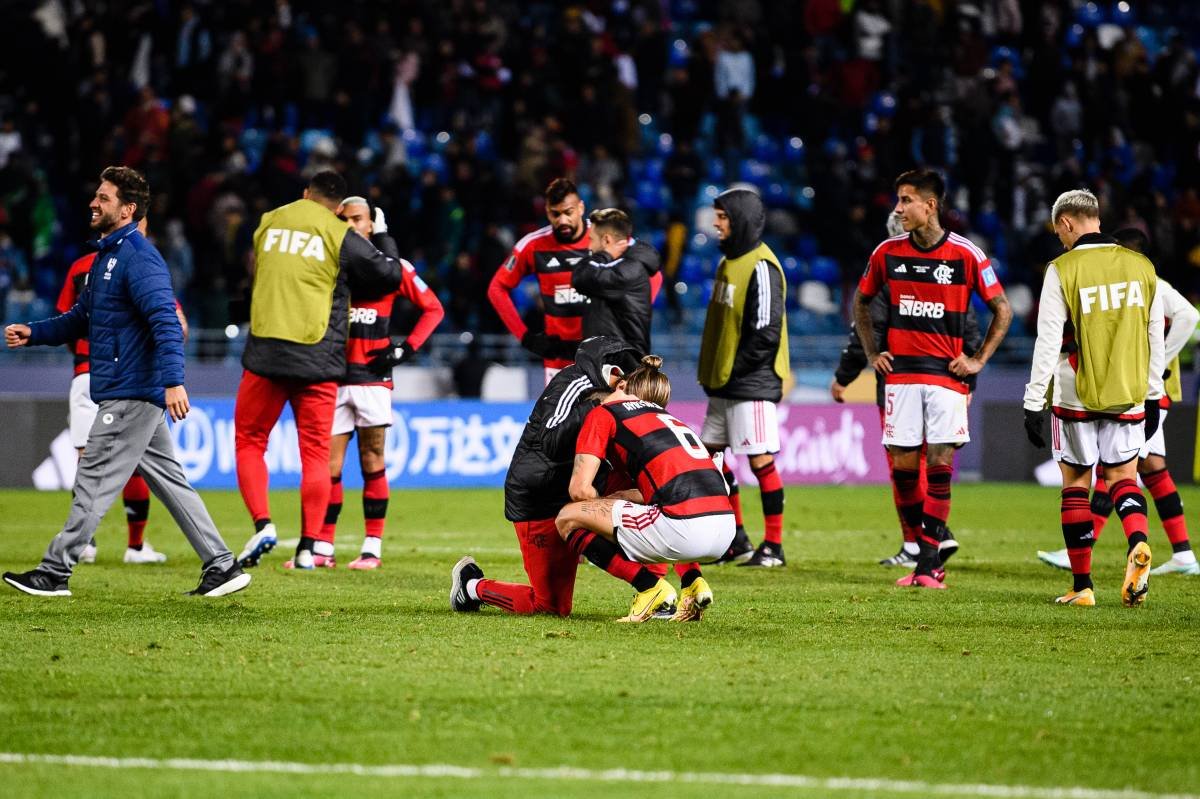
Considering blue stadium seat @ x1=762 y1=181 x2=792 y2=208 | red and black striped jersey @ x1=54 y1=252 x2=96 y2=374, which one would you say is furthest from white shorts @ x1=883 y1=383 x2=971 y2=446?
blue stadium seat @ x1=762 y1=181 x2=792 y2=208

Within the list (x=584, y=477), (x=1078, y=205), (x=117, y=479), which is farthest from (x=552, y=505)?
(x=1078, y=205)

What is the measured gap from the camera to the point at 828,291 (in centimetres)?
2412

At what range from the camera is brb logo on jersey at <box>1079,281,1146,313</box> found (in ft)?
29.0

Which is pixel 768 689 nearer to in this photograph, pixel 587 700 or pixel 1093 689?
pixel 587 700

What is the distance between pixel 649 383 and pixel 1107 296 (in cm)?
273

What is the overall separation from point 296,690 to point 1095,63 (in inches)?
966

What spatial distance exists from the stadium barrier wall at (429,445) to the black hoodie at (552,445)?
33.6 ft

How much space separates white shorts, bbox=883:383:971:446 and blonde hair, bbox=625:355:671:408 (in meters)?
2.55

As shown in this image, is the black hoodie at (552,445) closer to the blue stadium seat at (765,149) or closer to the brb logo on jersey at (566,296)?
the brb logo on jersey at (566,296)

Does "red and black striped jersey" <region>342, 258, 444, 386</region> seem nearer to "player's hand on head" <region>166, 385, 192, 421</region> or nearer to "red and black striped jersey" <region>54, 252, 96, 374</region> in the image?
"red and black striped jersey" <region>54, 252, 96, 374</region>

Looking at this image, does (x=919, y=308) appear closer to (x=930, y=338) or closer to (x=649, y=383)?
(x=930, y=338)

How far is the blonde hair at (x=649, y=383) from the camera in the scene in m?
7.84

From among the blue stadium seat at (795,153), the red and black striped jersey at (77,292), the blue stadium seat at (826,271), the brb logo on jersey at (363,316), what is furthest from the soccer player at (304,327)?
the blue stadium seat at (795,153)

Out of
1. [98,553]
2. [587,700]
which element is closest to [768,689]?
[587,700]
